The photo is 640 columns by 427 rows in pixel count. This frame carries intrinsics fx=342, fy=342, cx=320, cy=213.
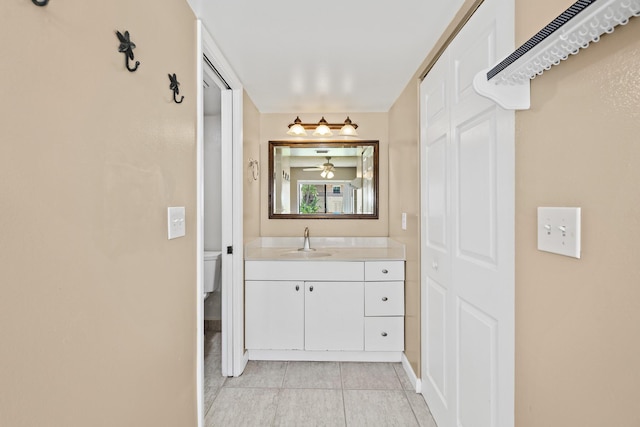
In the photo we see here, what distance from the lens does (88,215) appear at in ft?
2.84

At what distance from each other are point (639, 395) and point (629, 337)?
11 cm

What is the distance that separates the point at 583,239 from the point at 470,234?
65 centimetres

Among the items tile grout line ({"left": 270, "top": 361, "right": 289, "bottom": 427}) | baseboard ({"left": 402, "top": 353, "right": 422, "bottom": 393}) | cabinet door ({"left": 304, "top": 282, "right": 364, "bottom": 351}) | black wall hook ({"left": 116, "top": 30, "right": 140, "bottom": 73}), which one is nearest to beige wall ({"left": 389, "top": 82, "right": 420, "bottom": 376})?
baseboard ({"left": 402, "top": 353, "right": 422, "bottom": 393})

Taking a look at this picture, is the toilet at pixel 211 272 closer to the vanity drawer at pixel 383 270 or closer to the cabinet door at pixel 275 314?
the cabinet door at pixel 275 314

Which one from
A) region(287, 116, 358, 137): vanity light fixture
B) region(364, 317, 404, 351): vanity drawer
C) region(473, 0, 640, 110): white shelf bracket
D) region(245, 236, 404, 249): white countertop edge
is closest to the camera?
region(473, 0, 640, 110): white shelf bracket

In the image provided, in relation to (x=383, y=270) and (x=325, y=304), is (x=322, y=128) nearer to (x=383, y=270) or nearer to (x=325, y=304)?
(x=383, y=270)

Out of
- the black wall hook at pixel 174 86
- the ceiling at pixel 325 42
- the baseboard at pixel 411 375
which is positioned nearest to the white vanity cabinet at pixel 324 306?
the baseboard at pixel 411 375

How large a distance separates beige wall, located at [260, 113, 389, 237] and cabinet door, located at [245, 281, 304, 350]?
76 cm

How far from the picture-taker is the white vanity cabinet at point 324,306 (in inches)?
105

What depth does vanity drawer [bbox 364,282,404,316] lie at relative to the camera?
105 inches

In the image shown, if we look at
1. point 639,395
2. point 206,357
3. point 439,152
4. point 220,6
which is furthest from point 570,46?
point 206,357

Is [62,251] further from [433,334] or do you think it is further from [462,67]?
[433,334]

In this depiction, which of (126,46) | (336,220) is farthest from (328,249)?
(126,46)

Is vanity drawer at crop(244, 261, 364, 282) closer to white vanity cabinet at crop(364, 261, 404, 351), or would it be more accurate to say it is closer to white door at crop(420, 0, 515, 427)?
white vanity cabinet at crop(364, 261, 404, 351)
